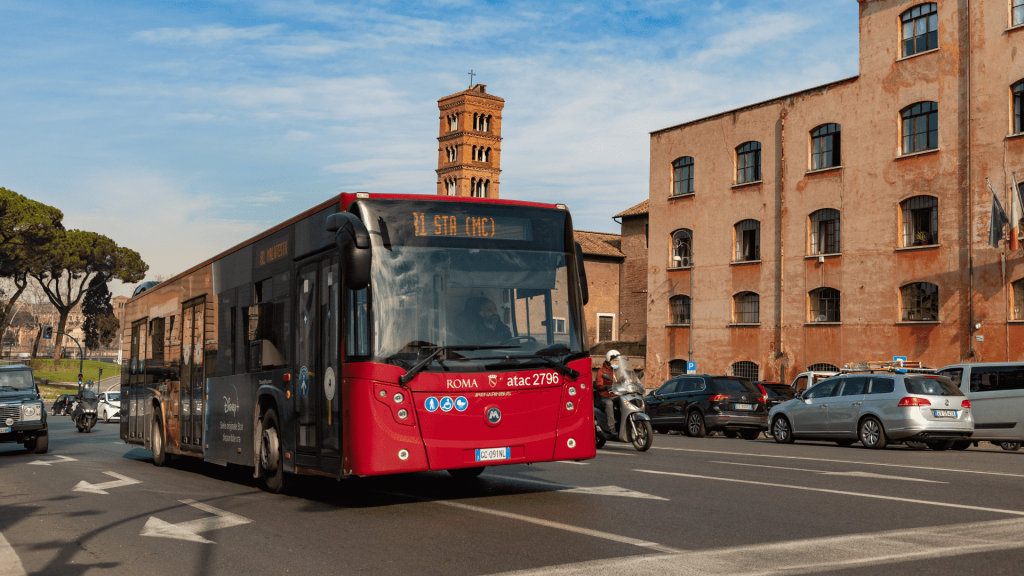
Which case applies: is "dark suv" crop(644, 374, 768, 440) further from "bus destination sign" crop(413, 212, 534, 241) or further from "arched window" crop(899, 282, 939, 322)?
"bus destination sign" crop(413, 212, 534, 241)

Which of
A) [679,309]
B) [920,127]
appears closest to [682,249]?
[679,309]

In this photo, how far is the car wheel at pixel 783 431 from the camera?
21922mm

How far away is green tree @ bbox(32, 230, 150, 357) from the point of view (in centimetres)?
7562

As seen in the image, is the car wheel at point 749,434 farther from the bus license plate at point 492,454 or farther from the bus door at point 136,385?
the bus license plate at point 492,454

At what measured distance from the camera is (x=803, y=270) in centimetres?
4062

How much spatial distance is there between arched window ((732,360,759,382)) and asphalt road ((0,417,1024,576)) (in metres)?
28.4

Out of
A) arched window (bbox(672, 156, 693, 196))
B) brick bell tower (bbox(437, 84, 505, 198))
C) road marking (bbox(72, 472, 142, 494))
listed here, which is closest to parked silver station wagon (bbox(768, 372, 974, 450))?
road marking (bbox(72, 472, 142, 494))

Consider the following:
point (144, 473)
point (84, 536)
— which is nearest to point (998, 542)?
point (84, 536)

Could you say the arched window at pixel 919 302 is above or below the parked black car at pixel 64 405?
above

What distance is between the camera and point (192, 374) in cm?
1435

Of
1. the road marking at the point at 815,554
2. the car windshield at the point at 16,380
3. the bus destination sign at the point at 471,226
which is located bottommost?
the road marking at the point at 815,554

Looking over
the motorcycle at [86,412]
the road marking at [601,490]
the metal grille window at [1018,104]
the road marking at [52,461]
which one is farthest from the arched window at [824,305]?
the road marking at [601,490]

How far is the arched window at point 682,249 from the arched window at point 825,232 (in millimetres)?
6624

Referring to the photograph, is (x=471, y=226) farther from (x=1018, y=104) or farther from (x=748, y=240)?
(x=748, y=240)
